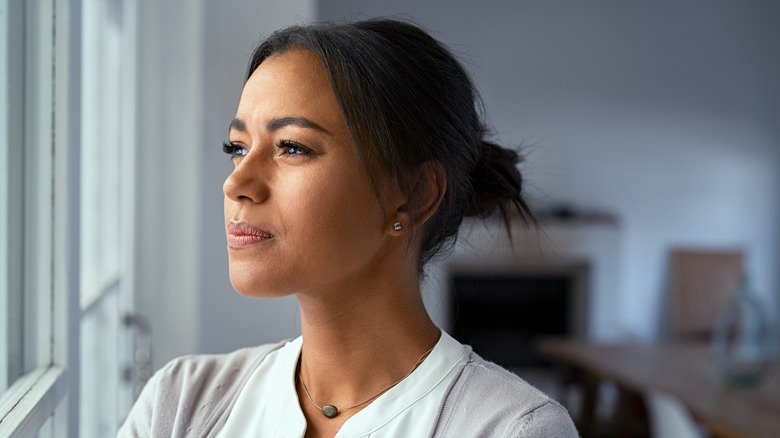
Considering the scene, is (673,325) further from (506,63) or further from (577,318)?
(506,63)

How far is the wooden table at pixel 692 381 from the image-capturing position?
2.51 meters

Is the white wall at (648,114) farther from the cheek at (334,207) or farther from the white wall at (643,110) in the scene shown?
the cheek at (334,207)

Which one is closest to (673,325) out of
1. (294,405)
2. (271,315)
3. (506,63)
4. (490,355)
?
(490,355)

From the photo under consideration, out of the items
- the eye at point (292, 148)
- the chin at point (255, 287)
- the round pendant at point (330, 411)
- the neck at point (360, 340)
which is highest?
the eye at point (292, 148)

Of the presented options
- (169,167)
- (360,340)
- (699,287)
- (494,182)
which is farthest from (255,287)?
(699,287)

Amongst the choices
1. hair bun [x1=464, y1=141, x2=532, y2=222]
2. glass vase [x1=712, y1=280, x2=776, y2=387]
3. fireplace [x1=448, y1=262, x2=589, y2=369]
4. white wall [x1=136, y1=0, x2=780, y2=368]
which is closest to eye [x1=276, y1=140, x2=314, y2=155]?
hair bun [x1=464, y1=141, x2=532, y2=222]

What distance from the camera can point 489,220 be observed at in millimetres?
1561

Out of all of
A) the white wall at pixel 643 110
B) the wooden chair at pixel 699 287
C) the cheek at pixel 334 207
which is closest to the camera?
the cheek at pixel 334 207

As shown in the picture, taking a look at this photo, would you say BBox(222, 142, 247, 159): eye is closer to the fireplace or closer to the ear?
the ear

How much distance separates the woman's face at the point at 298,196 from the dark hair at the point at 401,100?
24 millimetres

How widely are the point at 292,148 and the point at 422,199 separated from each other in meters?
0.20

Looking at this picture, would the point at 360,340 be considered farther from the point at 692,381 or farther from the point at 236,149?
the point at 692,381

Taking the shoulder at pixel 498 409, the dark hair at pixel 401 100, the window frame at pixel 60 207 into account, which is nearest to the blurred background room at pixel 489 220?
the window frame at pixel 60 207

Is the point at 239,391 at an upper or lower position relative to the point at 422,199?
lower
